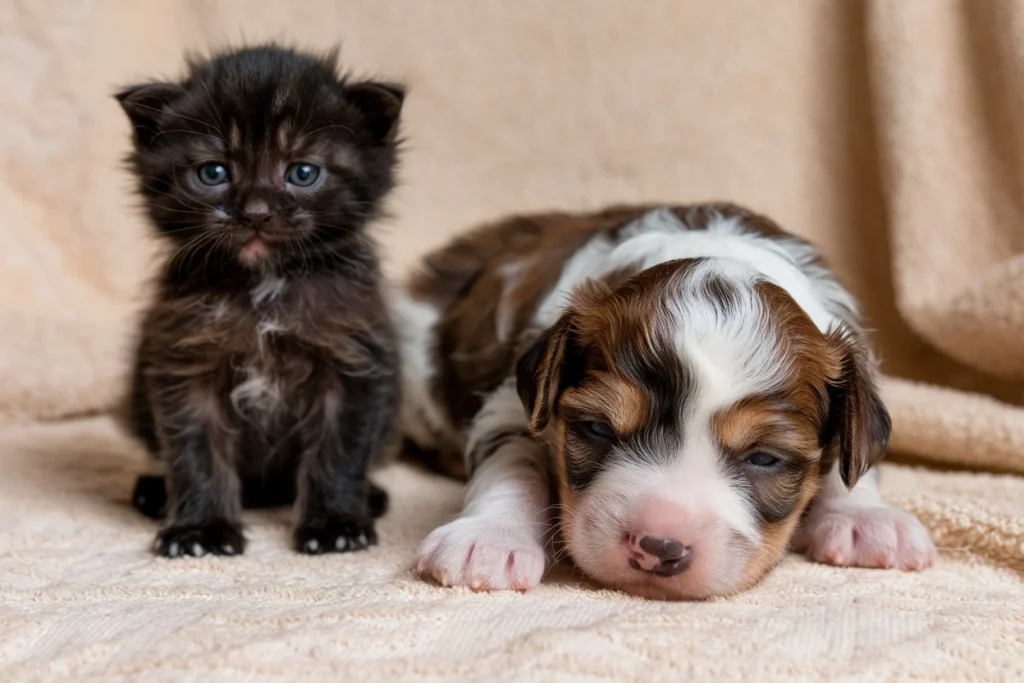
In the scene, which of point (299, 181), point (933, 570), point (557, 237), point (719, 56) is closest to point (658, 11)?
point (719, 56)

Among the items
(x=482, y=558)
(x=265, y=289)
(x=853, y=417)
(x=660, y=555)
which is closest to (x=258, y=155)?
(x=265, y=289)

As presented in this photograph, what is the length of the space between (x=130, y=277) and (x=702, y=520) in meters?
4.00

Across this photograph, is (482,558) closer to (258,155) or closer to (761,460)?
(761,460)

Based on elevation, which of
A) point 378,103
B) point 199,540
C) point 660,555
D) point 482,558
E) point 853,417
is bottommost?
point 199,540

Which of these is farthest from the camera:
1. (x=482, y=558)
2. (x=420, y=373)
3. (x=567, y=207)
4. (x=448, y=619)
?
(x=567, y=207)

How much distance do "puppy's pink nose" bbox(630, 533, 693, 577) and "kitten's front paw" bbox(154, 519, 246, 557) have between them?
1192 mm

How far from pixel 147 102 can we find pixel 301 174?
0.50 m

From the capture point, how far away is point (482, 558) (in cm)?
288

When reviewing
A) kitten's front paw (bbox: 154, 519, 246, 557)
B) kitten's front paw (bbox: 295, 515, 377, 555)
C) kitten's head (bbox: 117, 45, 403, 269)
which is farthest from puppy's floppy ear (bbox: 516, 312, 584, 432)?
kitten's front paw (bbox: 154, 519, 246, 557)

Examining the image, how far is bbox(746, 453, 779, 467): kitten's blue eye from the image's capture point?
284 centimetres

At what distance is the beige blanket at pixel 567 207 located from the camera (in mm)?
2453

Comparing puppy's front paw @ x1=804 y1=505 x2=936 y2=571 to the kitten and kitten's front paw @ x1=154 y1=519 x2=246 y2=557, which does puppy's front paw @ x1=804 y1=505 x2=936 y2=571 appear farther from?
kitten's front paw @ x1=154 y1=519 x2=246 y2=557

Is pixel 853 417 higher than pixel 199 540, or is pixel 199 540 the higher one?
pixel 853 417

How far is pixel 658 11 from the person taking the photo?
558 cm
